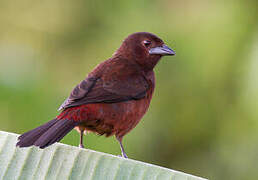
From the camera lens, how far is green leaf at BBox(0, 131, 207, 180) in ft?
7.40

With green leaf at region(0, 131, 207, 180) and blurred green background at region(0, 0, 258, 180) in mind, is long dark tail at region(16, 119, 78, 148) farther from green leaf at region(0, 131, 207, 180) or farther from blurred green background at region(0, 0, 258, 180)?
blurred green background at region(0, 0, 258, 180)

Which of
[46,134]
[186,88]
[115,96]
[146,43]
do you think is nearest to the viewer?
[46,134]

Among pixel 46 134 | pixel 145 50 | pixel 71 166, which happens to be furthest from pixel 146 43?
pixel 71 166

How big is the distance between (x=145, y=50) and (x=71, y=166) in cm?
201

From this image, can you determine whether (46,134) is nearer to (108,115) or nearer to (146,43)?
(108,115)

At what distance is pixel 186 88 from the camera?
494 centimetres

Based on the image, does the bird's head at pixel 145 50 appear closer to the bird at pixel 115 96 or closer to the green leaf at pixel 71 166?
the bird at pixel 115 96

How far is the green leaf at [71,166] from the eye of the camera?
7.40 feet

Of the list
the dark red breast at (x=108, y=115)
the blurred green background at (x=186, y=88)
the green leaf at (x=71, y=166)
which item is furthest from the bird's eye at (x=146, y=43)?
the green leaf at (x=71, y=166)

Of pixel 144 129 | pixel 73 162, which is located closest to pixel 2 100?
pixel 144 129

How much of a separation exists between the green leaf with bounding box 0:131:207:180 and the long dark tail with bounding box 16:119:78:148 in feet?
0.21

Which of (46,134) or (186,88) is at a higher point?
(46,134)

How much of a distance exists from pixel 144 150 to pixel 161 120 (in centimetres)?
35

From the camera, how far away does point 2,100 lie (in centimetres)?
472
